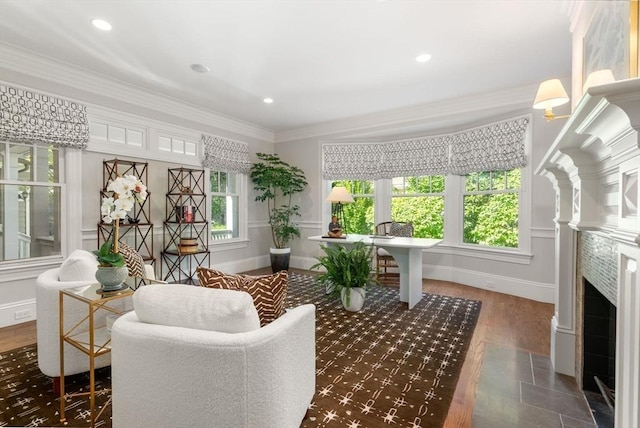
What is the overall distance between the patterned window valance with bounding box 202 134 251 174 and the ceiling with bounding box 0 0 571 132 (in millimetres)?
886

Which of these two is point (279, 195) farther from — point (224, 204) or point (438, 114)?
point (438, 114)

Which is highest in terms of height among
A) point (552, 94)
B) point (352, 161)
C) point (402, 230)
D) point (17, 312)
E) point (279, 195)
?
point (352, 161)

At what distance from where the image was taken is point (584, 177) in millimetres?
1640

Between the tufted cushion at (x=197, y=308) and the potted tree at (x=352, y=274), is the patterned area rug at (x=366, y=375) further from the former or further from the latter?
the tufted cushion at (x=197, y=308)

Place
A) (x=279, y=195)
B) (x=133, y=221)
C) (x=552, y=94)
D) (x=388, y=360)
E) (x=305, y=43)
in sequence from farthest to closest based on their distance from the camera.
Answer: (x=279, y=195) < (x=133, y=221) < (x=305, y=43) < (x=388, y=360) < (x=552, y=94)

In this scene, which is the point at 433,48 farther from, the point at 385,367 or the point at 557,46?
the point at 385,367

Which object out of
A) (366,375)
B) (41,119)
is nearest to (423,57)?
(366,375)

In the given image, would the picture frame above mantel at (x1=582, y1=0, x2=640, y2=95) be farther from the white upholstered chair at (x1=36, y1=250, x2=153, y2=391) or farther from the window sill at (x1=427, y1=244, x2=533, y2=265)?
the white upholstered chair at (x1=36, y1=250, x2=153, y2=391)

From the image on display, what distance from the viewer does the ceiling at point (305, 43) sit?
238cm

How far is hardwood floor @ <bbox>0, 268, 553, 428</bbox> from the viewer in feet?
6.23

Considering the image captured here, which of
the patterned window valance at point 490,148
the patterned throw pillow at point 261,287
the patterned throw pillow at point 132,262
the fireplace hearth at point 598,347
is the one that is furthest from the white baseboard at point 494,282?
the patterned throw pillow at point 132,262

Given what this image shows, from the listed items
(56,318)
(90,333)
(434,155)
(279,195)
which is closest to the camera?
(90,333)

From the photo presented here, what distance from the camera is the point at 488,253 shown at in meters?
4.39

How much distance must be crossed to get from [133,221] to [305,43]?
117 inches
